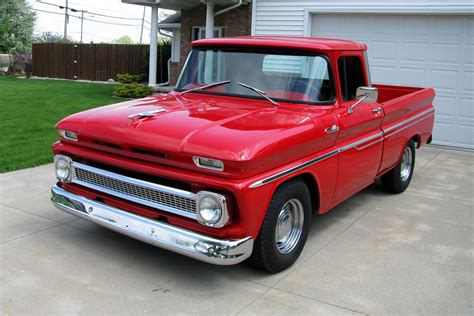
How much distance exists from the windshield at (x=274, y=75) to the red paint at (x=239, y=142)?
0.09 metres

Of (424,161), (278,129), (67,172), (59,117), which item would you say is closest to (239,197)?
(278,129)

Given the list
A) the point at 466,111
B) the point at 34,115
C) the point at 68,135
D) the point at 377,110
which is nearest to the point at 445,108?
the point at 466,111

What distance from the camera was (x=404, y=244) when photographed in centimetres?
497

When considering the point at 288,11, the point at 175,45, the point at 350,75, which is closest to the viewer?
the point at 350,75

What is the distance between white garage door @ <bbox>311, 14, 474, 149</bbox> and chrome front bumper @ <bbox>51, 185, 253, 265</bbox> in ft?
25.4

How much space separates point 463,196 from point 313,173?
3.33 m

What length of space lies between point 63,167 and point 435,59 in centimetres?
804

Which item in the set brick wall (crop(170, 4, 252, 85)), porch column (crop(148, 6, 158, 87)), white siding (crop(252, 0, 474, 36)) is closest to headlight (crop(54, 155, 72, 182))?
white siding (crop(252, 0, 474, 36))

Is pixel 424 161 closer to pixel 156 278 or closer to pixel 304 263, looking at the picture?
pixel 304 263

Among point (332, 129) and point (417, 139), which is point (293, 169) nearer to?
point (332, 129)

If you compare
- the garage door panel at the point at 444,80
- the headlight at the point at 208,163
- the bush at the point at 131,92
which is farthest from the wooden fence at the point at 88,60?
the headlight at the point at 208,163

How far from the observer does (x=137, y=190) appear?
4.01 meters

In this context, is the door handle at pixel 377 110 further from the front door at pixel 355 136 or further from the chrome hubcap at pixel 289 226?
the chrome hubcap at pixel 289 226

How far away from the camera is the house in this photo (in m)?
9.90
